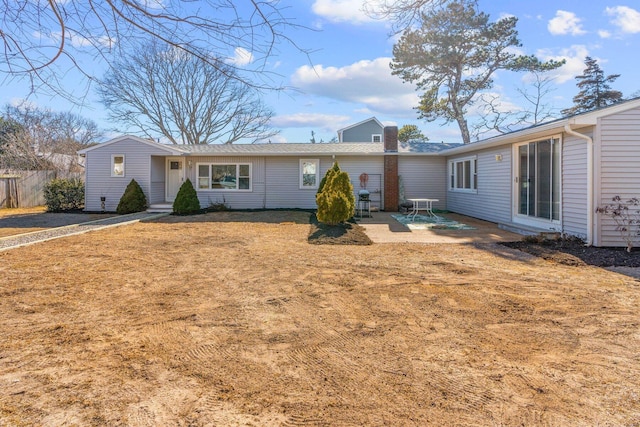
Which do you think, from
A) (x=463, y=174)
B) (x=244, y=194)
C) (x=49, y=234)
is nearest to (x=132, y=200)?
(x=244, y=194)

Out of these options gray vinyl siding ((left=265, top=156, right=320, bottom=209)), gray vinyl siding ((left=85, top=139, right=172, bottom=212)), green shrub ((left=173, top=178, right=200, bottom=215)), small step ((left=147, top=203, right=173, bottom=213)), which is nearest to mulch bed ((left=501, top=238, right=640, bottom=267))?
gray vinyl siding ((left=265, top=156, right=320, bottom=209))

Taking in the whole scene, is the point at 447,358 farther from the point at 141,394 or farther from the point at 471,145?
the point at 471,145

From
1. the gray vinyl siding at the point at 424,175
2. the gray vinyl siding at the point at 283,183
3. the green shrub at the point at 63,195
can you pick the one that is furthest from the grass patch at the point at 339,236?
the green shrub at the point at 63,195

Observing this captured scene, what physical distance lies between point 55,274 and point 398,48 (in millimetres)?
18802

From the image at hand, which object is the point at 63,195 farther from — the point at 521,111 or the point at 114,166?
the point at 521,111

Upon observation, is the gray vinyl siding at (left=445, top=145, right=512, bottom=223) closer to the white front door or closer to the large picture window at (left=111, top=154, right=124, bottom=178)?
the white front door

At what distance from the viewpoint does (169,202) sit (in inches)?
681

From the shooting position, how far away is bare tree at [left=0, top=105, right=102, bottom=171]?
21.0 metres

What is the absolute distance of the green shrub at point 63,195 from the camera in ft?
52.6

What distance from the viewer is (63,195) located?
53.2ft

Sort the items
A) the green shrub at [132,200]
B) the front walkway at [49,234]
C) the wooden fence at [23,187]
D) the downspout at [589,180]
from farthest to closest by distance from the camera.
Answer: the wooden fence at [23,187]
the green shrub at [132,200]
the front walkway at [49,234]
the downspout at [589,180]

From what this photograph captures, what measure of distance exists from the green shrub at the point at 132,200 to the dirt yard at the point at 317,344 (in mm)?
9561

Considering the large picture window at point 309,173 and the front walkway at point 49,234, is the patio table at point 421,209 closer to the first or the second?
the large picture window at point 309,173

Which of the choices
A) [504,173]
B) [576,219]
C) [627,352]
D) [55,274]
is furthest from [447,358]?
[504,173]
